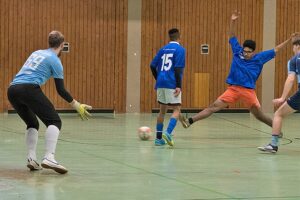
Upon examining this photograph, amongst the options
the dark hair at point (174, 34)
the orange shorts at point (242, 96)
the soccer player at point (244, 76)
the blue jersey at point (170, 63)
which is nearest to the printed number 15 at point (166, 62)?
the blue jersey at point (170, 63)

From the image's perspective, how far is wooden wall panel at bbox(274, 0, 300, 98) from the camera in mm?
21719

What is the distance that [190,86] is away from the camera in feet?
69.5

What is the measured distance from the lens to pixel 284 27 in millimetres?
21781

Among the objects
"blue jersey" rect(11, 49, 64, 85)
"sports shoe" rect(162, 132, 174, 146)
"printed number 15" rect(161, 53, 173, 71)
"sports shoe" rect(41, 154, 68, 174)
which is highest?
"blue jersey" rect(11, 49, 64, 85)

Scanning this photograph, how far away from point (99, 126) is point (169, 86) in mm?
4646

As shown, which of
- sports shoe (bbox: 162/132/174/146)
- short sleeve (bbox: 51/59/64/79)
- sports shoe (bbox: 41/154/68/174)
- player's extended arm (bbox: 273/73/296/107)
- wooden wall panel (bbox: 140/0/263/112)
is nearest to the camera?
sports shoe (bbox: 41/154/68/174)

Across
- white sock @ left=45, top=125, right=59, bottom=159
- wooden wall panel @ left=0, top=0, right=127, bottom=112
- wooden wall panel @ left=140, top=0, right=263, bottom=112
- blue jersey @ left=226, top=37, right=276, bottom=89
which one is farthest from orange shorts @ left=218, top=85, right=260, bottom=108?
wooden wall panel @ left=0, top=0, right=127, bottom=112

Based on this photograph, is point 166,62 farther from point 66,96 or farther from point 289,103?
point 66,96

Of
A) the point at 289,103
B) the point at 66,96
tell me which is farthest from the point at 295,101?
the point at 66,96

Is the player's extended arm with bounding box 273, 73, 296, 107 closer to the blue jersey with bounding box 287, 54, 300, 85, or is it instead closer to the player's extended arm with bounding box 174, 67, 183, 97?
the blue jersey with bounding box 287, 54, 300, 85

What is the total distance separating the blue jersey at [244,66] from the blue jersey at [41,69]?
5397 mm

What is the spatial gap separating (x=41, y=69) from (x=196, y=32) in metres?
13.1

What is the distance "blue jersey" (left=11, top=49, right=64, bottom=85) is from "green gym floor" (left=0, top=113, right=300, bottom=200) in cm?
121

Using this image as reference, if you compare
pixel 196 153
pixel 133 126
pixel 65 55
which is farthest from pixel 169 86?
pixel 65 55
